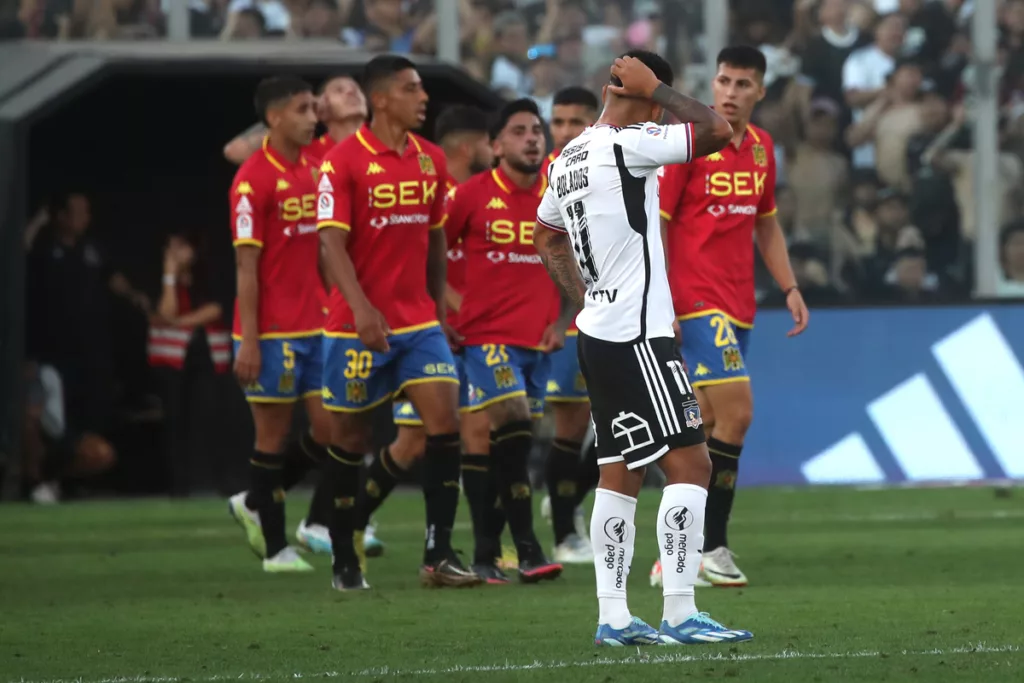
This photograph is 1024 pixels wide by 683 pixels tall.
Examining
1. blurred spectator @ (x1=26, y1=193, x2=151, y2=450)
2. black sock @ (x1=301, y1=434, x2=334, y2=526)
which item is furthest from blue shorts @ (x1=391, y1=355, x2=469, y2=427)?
blurred spectator @ (x1=26, y1=193, x2=151, y2=450)

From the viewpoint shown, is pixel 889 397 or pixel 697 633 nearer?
pixel 697 633

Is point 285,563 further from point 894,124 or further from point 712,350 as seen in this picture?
point 894,124

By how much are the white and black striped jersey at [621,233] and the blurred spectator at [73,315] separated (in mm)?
11121

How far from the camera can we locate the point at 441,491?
359 inches

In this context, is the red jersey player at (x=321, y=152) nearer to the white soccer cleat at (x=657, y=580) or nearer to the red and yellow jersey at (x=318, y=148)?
the red and yellow jersey at (x=318, y=148)

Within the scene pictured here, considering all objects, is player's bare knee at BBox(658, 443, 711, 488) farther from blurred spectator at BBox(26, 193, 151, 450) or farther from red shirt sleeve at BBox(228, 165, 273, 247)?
blurred spectator at BBox(26, 193, 151, 450)

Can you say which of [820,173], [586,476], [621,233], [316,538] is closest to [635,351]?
[621,233]

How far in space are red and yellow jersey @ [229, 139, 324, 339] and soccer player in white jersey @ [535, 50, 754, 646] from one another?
3.74m

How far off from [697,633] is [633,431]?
27.1 inches

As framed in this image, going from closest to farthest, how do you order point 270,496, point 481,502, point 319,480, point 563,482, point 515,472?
1. point 515,472
2. point 481,502
3. point 270,496
4. point 563,482
5. point 319,480

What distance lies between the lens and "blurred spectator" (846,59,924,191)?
17.5 metres

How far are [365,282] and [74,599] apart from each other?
1884 millimetres

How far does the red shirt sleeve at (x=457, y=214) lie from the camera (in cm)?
1016

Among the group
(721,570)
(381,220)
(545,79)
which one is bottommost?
(721,570)
